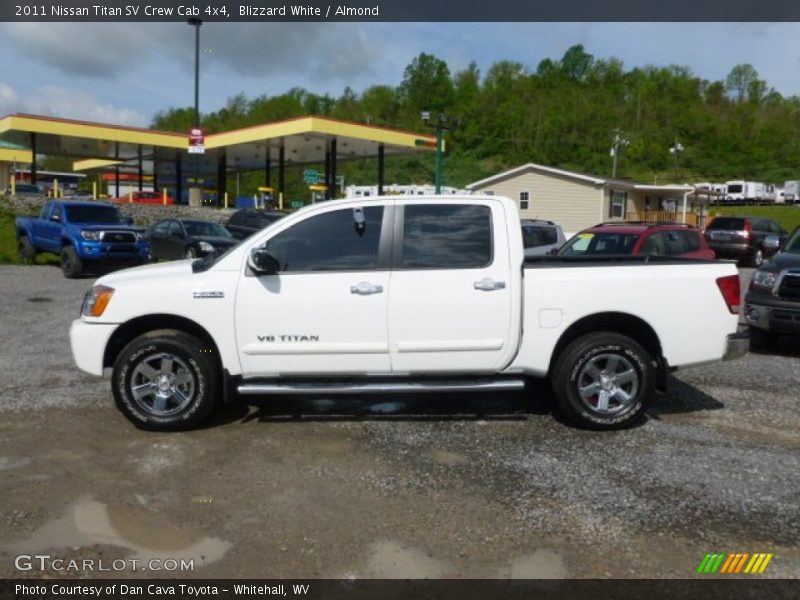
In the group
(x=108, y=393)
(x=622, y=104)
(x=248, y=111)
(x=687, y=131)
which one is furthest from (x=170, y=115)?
(x=108, y=393)

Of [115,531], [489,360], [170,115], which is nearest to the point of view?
[115,531]

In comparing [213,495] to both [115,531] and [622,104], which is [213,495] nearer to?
[115,531]

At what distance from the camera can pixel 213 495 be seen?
4336 millimetres

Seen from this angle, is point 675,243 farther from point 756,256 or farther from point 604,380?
point 756,256

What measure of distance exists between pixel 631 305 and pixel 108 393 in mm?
4902

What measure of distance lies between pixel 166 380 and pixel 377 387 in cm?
169

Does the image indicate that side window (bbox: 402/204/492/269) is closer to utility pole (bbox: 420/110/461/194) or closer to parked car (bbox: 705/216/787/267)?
parked car (bbox: 705/216/787/267)

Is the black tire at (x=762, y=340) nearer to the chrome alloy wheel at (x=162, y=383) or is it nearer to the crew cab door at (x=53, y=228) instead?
the chrome alloy wheel at (x=162, y=383)

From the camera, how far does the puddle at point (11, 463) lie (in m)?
4.77

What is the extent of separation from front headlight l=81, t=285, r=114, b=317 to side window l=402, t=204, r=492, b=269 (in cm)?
238

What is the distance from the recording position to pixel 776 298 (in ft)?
27.4

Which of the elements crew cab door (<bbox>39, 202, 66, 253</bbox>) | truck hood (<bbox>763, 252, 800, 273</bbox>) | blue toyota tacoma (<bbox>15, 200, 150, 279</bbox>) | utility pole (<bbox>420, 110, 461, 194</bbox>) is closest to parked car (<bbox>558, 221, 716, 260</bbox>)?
truck hood (<bbox>763, 252, 800, 273</bbox>)

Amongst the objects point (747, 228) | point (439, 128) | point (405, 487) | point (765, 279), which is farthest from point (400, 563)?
point (439, 128)

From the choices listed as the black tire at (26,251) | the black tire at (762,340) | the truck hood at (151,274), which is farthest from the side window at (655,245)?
the black tire at (26,251)
